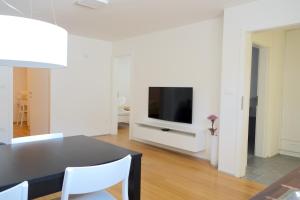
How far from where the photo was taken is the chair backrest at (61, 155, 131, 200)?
4.26 feet

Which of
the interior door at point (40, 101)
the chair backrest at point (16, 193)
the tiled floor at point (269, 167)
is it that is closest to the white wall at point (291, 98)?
the tiled floor at point (269, 167)

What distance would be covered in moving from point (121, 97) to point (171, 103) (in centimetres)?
394

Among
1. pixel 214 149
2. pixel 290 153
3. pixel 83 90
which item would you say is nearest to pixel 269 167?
pixel 214 149

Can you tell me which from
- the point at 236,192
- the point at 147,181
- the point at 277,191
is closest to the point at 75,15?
the point at 147,181

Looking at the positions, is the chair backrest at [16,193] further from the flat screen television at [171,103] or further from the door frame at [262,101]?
the door frame at [262,101]

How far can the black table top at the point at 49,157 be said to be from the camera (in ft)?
4.38

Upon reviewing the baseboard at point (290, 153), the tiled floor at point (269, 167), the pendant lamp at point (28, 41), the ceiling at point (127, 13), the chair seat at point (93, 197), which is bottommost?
the tiled floor at point (269, 167)

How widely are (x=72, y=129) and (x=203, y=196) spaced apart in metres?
3.88

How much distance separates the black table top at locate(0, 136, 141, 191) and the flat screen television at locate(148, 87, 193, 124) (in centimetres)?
250

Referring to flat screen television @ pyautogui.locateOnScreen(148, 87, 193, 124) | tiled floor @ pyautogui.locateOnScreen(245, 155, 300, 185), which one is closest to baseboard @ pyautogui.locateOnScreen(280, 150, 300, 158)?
tiled floor @ pyautogui.locateOnScreen(245, 155, 300, 185)

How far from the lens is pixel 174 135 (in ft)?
14.1

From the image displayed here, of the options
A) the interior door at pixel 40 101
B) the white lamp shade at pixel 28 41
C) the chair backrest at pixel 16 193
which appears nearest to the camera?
the chair backrest at pixel 16 193

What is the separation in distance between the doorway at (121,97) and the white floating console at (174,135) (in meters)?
1.46

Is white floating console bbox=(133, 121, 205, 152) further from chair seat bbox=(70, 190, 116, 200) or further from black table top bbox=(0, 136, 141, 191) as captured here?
chair seat bbox=(70, 190, 116, 200)
